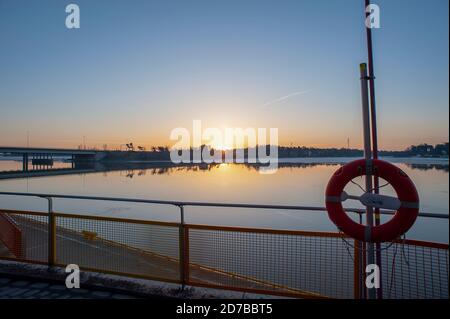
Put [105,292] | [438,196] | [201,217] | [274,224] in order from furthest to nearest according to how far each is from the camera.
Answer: [438,196], [201,217], [274,224], [105,292]

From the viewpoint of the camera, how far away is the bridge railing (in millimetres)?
2684

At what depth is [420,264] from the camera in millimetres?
2551

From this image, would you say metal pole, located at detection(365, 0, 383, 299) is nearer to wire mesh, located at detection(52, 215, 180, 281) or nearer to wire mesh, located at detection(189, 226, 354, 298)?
wire mesh, located at detection(189, 226, 354, 298)

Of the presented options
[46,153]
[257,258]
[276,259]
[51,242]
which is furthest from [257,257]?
[46,153]

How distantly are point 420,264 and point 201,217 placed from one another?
13251 mm

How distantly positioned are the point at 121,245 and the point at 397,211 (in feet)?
9.98

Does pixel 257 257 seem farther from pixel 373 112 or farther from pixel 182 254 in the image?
pixel 373 112

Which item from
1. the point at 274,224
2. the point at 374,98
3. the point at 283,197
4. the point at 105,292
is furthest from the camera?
the point at 283,197

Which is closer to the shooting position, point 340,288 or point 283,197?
point 340,288

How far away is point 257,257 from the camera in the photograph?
310 centimetres

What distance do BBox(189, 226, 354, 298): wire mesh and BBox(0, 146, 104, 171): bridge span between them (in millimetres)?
64367

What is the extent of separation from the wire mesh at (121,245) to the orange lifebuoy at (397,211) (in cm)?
168
